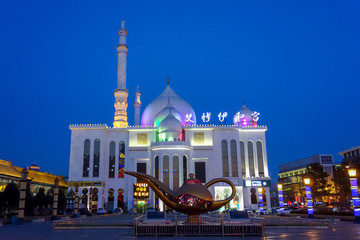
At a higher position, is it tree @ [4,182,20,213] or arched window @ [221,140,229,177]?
arched window @ [221,140,229,177]

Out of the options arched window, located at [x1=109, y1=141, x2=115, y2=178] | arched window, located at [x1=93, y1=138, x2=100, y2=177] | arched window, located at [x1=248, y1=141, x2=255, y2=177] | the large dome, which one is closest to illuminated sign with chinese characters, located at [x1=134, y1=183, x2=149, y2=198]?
arched window, located at [x1=109, y1=141, x2=115, y2=178]

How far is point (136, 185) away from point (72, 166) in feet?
40.9

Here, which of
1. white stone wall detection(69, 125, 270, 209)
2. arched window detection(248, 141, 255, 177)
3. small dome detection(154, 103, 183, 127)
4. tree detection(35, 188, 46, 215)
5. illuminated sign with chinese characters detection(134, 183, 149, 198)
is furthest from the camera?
small dome detection(154, 103, 183, 127)

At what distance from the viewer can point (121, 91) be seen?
54.8m

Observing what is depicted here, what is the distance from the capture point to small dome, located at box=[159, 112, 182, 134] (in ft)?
164

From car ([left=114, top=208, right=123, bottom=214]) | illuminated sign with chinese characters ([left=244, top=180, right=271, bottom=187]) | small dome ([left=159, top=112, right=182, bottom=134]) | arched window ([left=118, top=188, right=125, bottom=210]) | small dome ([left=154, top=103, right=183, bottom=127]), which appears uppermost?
small dome ([left=154, top=103, right=183, bottom=127])

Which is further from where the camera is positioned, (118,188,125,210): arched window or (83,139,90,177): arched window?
(83,139,90,177): arched window

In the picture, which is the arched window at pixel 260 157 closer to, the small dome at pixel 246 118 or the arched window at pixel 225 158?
the small dome at pixel 246 118

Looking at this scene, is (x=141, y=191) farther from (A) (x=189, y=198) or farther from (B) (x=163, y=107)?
(A) (x=189, y=198)

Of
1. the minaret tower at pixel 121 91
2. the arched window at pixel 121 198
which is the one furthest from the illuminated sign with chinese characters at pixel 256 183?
the minaret tower at pixel 121 91

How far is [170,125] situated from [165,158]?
538 cm

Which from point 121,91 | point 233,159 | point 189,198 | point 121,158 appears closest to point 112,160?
point 121,158

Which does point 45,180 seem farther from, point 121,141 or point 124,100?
point 124,100

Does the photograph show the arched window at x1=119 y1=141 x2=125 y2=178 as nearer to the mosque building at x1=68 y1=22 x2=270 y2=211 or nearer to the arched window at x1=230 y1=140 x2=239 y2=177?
the mosque building at x1=68 y1=22 x2=270 y2=211
